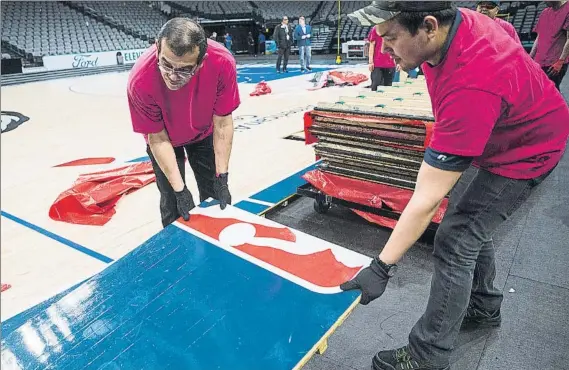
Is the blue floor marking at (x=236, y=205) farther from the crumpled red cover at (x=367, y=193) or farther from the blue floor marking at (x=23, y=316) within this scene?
the crumpled red cover at (x=367, y=193)

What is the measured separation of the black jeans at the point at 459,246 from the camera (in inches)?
56.6

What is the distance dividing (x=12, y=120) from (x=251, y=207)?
5906mm

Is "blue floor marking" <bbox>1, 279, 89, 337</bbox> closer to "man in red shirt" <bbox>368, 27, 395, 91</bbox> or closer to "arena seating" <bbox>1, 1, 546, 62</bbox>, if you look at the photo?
"man in red shirt" <bbox>368, 27, 395, 91</bbox>

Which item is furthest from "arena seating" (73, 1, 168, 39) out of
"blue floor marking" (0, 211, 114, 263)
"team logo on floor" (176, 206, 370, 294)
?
"team logo on floor" (176, 206, 370, 294)

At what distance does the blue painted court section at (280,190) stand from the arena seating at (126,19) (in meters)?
13.4

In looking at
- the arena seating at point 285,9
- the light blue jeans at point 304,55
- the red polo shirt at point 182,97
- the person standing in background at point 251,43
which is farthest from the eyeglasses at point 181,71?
the arena seating at point 285,9

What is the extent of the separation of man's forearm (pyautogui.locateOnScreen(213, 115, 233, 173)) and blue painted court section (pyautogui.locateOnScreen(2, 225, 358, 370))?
0.61 metres

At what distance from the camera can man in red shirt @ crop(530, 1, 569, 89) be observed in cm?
375

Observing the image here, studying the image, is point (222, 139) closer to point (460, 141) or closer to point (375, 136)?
point (375, 136)

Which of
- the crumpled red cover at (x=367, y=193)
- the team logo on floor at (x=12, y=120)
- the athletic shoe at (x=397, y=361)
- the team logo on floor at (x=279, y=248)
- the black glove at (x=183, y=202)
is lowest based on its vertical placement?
the team logo on floor at (x=12, y=120)

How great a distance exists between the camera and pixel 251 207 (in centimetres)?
313

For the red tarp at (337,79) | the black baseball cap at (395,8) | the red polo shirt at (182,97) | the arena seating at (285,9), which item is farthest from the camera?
the arena seating at (285,9)

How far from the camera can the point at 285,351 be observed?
4.65ft

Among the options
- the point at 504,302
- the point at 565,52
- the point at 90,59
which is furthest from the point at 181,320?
the point at 90,59
